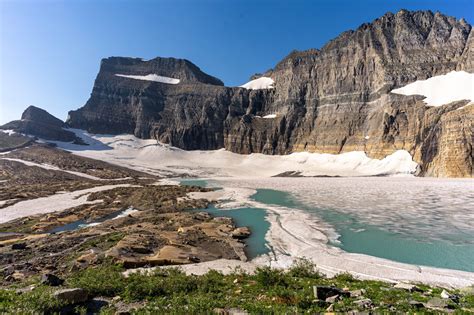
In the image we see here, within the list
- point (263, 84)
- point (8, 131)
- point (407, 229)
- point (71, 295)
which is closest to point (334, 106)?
point (263, 84)

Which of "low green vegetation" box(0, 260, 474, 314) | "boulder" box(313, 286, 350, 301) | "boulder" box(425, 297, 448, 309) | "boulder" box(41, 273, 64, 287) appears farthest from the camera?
"boulder" box(41, 273, 64, 287)

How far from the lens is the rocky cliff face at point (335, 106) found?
107 m

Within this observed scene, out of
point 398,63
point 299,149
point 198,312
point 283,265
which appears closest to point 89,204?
point 283,265

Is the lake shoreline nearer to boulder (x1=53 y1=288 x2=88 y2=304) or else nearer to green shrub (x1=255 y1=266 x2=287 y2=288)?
green shrub (x1=255 y1=266 x2=287 y2=288)

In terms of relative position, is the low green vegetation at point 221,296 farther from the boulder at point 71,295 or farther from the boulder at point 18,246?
the boulder at point 18,246

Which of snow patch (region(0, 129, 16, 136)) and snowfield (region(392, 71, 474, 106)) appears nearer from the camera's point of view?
snowfield (region(392, 71, 474, 106))

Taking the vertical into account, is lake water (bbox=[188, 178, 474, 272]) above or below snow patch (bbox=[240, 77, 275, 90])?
below

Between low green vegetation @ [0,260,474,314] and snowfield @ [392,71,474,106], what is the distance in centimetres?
11159

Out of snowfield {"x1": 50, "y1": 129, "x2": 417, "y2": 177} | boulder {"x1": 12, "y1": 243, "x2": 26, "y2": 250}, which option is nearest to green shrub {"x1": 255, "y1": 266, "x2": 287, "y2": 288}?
boulder {"x1": 12, "y1": 243, "x2": 26, "y2": 250}

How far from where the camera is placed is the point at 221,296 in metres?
10.9

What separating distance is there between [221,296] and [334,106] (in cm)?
14971

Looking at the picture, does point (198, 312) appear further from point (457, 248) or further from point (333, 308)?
point (457, 248)

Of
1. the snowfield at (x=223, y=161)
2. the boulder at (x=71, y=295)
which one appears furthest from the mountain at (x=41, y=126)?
the boulder at (x=71, y=295)

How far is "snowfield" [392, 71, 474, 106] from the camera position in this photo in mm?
103750
